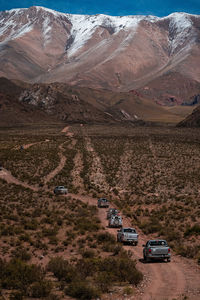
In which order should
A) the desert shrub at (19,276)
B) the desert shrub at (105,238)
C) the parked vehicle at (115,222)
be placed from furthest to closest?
1. the parked vehicle at (115,222)
2. the desert shrub at (105,238)
3. the desert shrub at (19,276)

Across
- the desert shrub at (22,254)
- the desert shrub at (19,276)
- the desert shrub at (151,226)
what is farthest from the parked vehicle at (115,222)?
the desert shrub at (19,276)

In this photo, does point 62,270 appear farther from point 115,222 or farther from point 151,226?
point 115,222

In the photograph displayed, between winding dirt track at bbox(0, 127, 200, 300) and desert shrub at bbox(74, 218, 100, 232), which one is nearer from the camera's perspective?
winding dirt track at bbox(0, 127, 200, 300)

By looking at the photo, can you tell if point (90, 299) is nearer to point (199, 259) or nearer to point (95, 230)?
point (199, 259)

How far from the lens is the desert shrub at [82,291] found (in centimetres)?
1625

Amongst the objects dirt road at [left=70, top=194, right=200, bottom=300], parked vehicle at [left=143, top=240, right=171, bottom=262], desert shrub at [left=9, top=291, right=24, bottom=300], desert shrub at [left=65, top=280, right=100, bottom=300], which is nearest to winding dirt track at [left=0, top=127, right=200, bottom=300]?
dirt road at [left=70, top=194, right=200, bottom=300]

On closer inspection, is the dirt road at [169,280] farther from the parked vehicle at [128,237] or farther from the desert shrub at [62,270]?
the desert shrub at [62,270]

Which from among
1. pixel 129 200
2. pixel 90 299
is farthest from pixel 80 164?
pixel 90 299

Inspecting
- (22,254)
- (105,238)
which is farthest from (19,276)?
(105,238)

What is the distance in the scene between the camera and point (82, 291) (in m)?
16.4

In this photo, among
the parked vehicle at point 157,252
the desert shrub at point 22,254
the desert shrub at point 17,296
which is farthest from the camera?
the parked vehicle at point 157,252

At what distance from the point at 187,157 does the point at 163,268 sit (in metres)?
69.1

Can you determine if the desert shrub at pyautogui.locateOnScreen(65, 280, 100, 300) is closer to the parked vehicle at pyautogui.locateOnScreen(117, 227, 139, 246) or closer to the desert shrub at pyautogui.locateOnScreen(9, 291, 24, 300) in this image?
the desert shrub at pyautogui.locateOnScreen(9, 291, 24, 300)

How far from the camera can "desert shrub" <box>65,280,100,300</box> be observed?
16250mm
